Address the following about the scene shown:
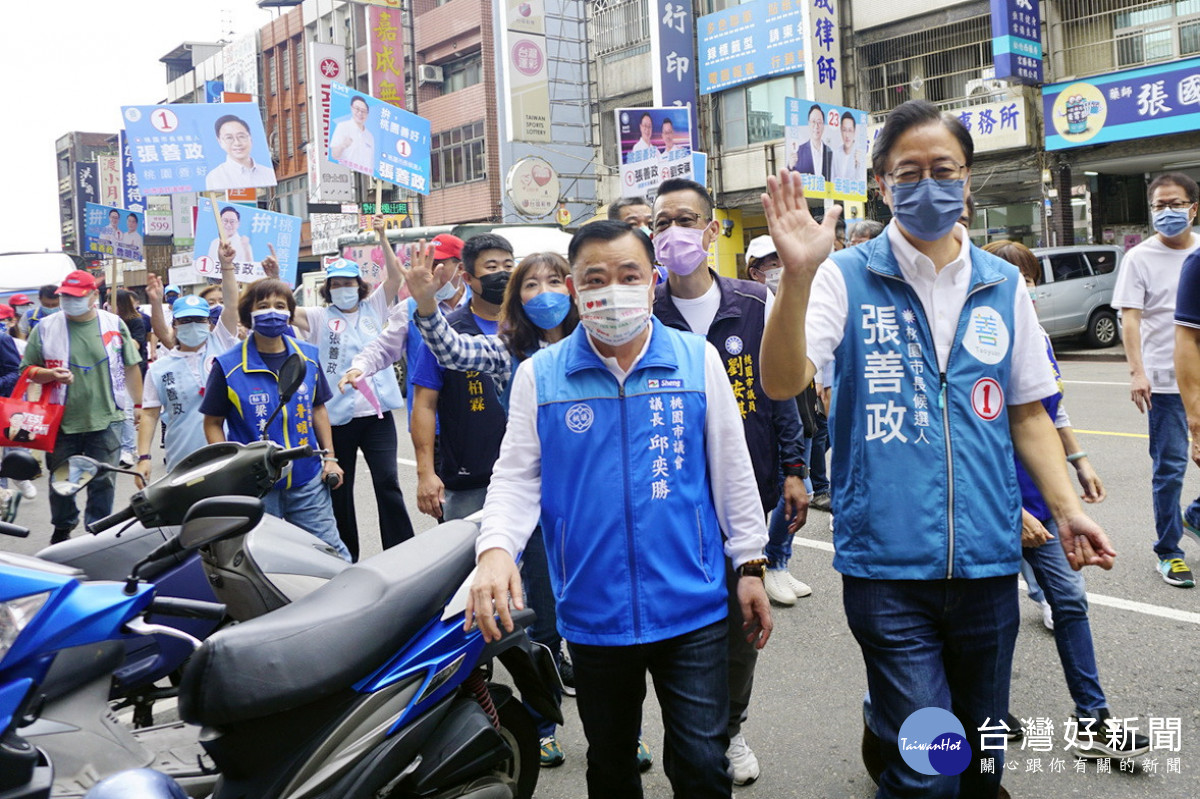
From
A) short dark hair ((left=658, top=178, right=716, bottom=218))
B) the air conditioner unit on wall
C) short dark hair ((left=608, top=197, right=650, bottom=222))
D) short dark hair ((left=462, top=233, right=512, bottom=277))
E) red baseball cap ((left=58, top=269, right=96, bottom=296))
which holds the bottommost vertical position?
short dark hair ((left=462, top=233, right=512, bottom=277))

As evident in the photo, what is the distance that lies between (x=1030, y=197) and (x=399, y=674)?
2140 centimetres

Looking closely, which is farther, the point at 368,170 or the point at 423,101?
the point at 423,101

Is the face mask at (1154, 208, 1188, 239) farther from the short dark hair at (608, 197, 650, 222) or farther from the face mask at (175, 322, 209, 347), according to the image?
the face mask at (175, 322, 209, 347)

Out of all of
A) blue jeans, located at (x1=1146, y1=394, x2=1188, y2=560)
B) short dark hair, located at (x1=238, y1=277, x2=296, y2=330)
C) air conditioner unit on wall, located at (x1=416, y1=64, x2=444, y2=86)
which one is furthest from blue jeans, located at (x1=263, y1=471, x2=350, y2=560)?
air conditioner unit on wall, located at (x1=416, y1=64, x2=444, y2=86)

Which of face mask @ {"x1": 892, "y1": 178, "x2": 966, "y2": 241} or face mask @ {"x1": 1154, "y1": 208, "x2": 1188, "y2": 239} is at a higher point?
face mask @ {"x1": 1154, "y1": 208, "x2": 1188, "y2": 239}

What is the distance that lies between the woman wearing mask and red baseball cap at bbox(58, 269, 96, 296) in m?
3.01

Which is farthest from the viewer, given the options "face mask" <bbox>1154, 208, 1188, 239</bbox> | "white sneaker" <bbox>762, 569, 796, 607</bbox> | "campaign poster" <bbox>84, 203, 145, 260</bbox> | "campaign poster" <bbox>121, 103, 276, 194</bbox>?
"campaign poster" <bbox>84, 203, 145, 260</bbox>

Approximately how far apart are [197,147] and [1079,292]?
13760 millimetres

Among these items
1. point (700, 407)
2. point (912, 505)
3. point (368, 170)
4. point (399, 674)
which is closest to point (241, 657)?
point (399, 674)

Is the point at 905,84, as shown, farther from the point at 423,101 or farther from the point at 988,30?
the point at 423,101

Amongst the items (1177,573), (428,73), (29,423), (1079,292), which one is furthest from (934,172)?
(428,73)

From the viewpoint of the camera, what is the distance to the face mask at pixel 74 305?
24.8ft

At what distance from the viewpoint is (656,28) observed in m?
22.8

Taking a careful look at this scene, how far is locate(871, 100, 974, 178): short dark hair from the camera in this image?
2.56 m
